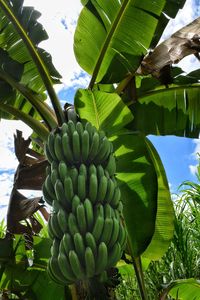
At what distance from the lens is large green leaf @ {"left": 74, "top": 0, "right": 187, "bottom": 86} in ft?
7.97

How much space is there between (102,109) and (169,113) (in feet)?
2.76

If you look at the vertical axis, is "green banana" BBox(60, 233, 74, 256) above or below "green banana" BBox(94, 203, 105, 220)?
below

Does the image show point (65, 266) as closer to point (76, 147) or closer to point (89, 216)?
point (89, 216)

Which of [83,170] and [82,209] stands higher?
[83,170]

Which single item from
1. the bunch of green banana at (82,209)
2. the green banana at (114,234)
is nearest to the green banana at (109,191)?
the bunch of green banana at (82,209)

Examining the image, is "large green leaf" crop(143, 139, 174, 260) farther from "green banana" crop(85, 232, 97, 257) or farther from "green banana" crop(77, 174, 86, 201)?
"green banana" crop(85, 232, 97, 257)

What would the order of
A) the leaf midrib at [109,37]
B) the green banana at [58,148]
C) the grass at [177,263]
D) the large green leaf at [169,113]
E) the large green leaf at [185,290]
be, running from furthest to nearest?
the grass at [177,263]
the large green leaf at [169,113]
the leaf midrib at [109,37]
the large green leaf at [185,290]
the green banana at [58,148]

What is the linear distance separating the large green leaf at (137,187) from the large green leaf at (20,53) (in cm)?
69

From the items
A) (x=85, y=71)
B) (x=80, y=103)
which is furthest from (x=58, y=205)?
(x=85, y=71)

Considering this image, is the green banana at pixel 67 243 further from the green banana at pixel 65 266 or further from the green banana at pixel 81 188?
the green banana at pixel 81 188

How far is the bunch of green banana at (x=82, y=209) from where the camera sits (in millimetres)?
1406

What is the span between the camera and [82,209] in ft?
4.77

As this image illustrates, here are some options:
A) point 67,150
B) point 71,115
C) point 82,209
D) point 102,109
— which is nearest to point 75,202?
point 82,209

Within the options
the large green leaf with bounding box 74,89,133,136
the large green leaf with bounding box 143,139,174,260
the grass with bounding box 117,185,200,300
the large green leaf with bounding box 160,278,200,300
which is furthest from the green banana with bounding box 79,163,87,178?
the grass with bounding box 117,185,200,300
